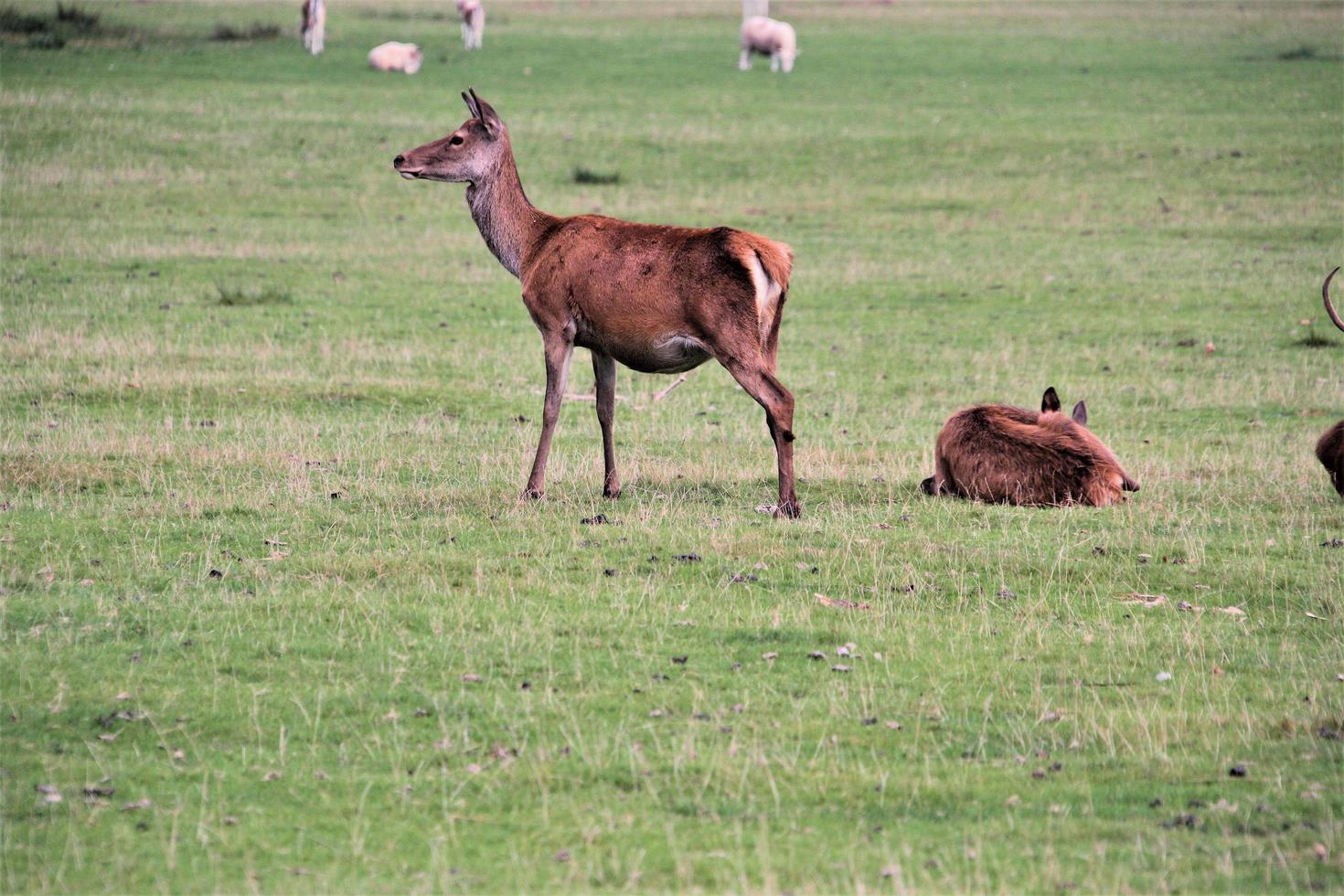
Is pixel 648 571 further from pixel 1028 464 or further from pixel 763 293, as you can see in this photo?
pixel 1028 464

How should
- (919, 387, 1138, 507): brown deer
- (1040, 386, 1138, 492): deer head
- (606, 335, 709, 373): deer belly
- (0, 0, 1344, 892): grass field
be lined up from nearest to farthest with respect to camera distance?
(0, 0, 1344, 892): grass field, (606, 335, 709, 373): deer belly, (919, 387, 1138, 507): brown deer, (1040, 386, 1138, 492): deer head

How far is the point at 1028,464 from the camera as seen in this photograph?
1109 cm

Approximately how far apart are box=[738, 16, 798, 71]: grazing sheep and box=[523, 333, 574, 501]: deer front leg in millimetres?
36394

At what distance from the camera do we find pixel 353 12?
57.9 metres

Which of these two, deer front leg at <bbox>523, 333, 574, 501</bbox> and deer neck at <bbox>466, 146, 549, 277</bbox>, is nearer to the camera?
deer front leg at <bbox>523, 333, 574, 501</bbox>

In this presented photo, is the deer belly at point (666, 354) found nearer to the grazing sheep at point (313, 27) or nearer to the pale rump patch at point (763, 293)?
the pale rump patch at point (763, 293)

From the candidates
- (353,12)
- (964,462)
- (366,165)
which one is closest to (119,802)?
(964,462)

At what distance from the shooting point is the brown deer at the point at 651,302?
33.9 ft

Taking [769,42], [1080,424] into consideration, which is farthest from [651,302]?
[769,42]

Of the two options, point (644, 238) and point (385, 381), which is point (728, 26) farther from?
point (644, 238)

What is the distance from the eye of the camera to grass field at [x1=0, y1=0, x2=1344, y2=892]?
5859 mm

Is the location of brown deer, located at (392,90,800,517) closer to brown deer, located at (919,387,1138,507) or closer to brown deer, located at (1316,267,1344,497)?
brown deer, located at (919,387,1138,507)

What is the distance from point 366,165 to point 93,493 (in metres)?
21.5

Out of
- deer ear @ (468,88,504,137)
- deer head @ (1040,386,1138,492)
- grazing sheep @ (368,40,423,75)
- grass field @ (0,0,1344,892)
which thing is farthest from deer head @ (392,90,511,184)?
grazing sheep @ (368,40,423,75)
